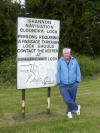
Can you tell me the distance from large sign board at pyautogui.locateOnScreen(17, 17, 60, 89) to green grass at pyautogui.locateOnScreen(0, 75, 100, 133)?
0.92 meters

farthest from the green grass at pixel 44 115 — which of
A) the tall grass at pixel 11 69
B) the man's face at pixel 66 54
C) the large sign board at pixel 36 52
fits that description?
the tall grass at pixel 11 69

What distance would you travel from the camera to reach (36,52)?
6.98 m

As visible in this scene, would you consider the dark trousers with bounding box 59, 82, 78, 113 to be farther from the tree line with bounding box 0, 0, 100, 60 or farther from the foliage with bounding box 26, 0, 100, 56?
the foliage with bounding box 26, 0, 100, 56

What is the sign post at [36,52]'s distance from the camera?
673 cm

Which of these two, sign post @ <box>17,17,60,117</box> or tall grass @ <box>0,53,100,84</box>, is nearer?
sign post @ <box>17,17,60,117</box>

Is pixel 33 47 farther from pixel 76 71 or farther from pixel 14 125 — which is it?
pixel 14 125

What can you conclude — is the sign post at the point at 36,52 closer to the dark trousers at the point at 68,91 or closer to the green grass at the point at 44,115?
the dark trousers at the point at 68,91

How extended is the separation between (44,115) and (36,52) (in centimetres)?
181

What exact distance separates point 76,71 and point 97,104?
2242mm

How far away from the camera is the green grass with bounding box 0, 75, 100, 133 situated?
6230 mm

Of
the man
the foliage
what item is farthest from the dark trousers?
the foliage

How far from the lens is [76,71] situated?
698 centimetres

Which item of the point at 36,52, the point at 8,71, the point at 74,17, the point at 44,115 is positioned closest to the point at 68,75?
the point at 36,52

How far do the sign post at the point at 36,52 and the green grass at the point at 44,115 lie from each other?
63 centimetres
